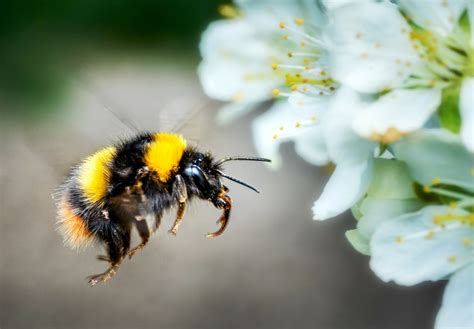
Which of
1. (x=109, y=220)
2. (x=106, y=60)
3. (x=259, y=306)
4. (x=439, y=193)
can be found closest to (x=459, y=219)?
(x=439, y=193)

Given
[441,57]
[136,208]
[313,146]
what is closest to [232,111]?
[313,146]

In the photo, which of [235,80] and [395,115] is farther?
[235,80]

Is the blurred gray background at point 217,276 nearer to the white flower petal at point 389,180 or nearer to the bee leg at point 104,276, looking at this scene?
the bee leg at point 104,276

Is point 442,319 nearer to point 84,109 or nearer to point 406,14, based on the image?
point 406,14

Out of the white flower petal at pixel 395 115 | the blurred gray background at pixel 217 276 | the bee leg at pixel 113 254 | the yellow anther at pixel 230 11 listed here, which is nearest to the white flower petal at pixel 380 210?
the white flower petal at pixel 395 115

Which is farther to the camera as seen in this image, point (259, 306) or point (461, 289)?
point (259, 306)

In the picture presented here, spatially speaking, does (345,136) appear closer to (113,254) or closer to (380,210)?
(380,210)
